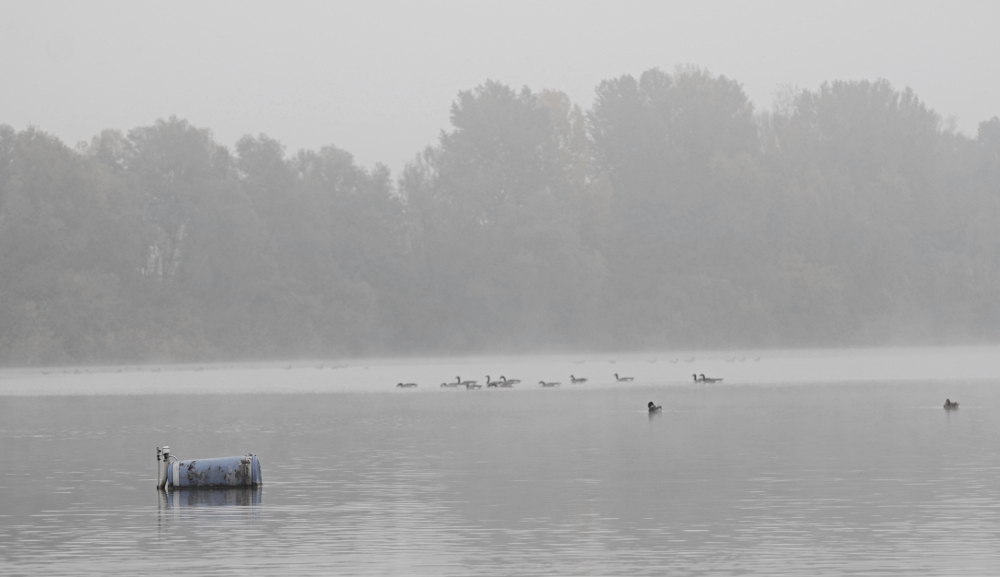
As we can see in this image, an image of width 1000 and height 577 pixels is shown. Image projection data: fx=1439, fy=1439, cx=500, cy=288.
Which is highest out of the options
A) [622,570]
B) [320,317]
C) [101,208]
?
[101,208]

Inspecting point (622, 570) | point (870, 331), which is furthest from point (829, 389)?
point (870, 331)

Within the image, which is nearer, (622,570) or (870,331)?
(622,570)

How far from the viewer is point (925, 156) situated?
13488 centimetres

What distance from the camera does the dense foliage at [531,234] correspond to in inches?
4021

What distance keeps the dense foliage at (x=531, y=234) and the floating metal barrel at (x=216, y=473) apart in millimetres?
72452

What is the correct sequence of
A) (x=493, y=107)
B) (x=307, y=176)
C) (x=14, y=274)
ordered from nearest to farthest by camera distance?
1. (x=14, y=274)
2. (x=307, y=176)
3. (x=493, y=107)

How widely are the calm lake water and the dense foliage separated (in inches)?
1832

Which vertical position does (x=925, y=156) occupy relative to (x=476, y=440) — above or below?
above

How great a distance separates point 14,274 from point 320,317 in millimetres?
23985

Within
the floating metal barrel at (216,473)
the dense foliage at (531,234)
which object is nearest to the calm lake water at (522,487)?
the floating metal barrel at (216,473)

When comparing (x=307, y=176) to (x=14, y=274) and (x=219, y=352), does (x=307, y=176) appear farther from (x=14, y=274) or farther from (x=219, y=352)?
(x=14, y=274)

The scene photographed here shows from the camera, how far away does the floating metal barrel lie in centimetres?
2733

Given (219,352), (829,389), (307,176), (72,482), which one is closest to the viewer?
(72,482)

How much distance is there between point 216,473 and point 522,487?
19.6ft
